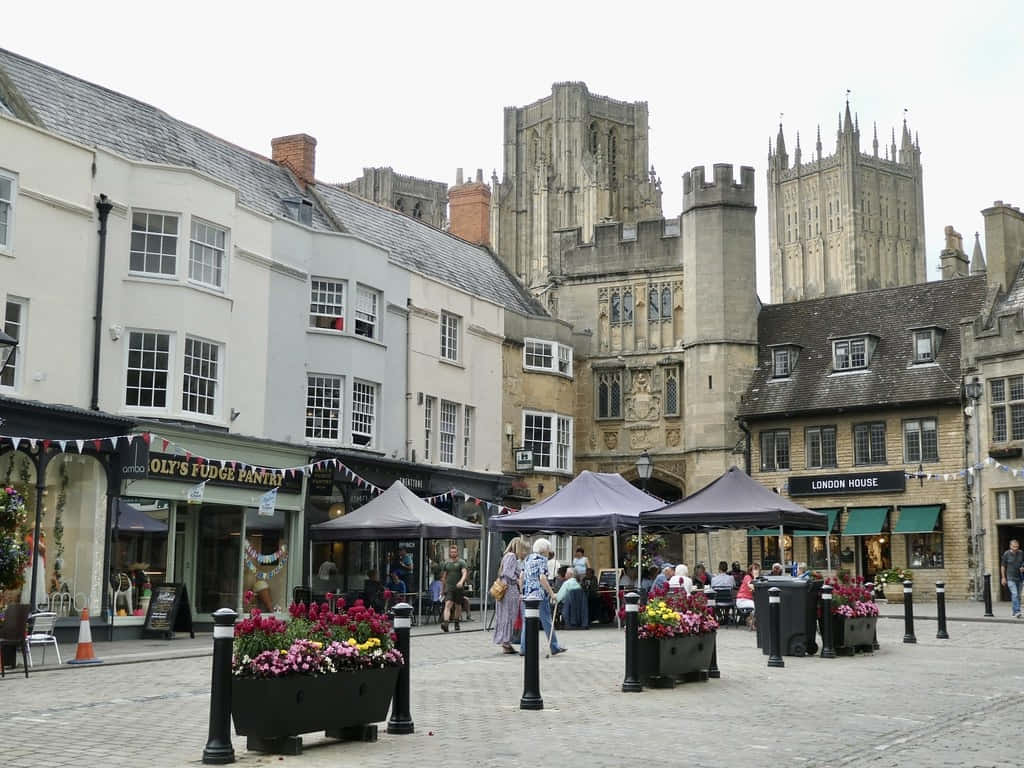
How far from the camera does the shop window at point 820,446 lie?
39469 millimetres

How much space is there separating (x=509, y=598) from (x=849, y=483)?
22887mm

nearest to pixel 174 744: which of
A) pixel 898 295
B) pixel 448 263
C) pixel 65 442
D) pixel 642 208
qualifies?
pixel 65 442

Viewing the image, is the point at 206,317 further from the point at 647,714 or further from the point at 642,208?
the point at 642,208

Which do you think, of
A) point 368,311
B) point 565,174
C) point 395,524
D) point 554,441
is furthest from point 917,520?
point 565,174

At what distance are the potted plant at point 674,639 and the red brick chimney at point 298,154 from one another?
75.6 ft

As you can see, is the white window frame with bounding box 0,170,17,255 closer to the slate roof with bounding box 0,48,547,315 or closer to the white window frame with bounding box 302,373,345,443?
the slate roof with bounding box 0,48,547,315

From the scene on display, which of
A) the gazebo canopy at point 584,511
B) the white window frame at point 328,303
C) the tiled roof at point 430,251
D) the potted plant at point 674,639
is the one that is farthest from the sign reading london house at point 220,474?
the potted plant at point 674,639

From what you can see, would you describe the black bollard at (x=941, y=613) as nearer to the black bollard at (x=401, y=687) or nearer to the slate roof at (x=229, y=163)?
the black bollard at (x=401, y=687)

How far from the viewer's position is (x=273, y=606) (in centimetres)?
2744

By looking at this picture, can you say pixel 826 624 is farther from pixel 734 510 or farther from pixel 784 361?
pixel 784 361

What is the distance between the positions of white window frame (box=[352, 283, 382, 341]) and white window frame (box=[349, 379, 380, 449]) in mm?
1192

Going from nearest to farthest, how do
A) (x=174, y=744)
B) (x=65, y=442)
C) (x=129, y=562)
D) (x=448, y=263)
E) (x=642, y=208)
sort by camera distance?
(x=174, y=744) < (x=65, y=442) < (x=129, y=562) < (x=448, y=263) < (x=642, y=208)

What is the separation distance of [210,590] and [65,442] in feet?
19.4

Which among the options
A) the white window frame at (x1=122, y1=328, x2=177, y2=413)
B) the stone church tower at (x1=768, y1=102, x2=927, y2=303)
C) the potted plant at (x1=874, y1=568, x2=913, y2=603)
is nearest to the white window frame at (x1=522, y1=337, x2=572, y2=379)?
the potted plant at (x1=874, y1=568, x2=913, y2=603)
